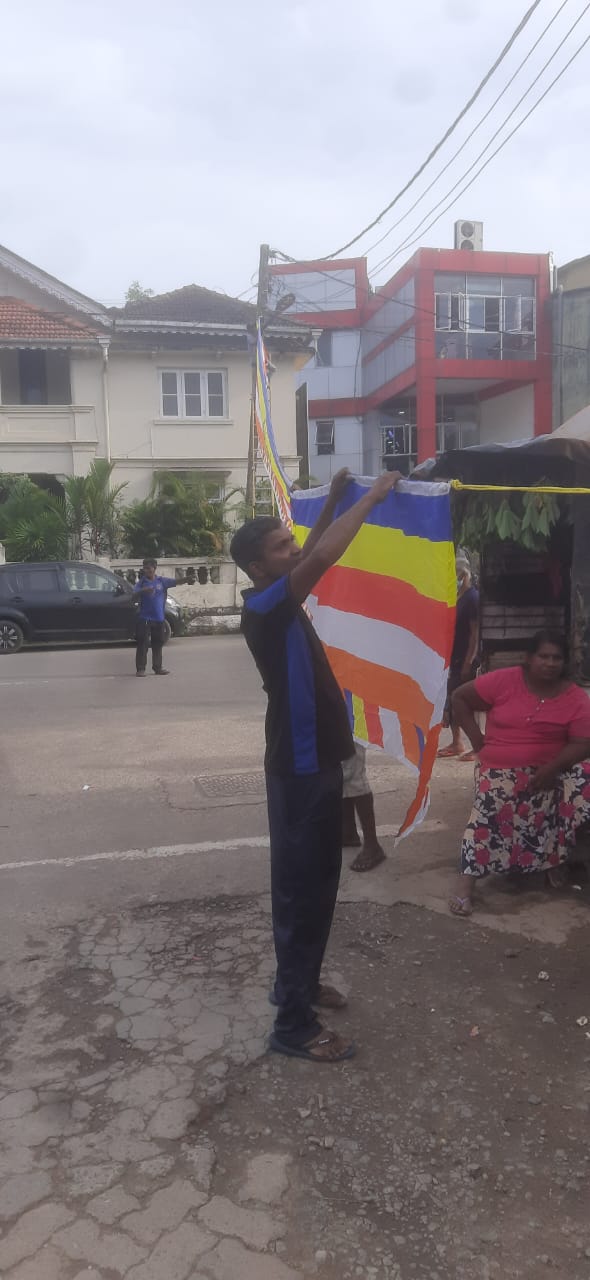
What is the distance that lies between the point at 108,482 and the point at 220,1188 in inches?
814

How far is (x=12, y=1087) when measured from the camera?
3.08 metres

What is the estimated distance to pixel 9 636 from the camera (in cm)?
1587

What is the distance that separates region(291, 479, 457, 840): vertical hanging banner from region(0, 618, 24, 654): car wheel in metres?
12.1

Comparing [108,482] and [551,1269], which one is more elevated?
[108,482]

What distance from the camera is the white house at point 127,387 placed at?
23.0 metres

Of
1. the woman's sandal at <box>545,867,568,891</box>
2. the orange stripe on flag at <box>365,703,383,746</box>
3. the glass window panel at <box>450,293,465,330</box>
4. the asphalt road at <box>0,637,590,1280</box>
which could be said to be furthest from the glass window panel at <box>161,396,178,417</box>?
the woman's sandal at <box>545,867,568,891</box>

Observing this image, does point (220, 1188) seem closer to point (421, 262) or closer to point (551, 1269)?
point (551, 1269)

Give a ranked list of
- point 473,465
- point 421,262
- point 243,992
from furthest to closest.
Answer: point 421,262 < point 473,465 < point 243,992

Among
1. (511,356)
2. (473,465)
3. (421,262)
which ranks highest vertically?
(421,262)

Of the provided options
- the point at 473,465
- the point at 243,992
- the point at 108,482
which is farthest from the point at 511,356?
the point at 243,992

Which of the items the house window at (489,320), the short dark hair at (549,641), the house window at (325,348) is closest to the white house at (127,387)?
the house window at (489,320)

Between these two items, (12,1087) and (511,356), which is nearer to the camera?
(12,1087)

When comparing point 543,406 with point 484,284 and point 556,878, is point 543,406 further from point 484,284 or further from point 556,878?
point 556,878

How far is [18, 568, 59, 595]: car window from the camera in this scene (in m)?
16.1
